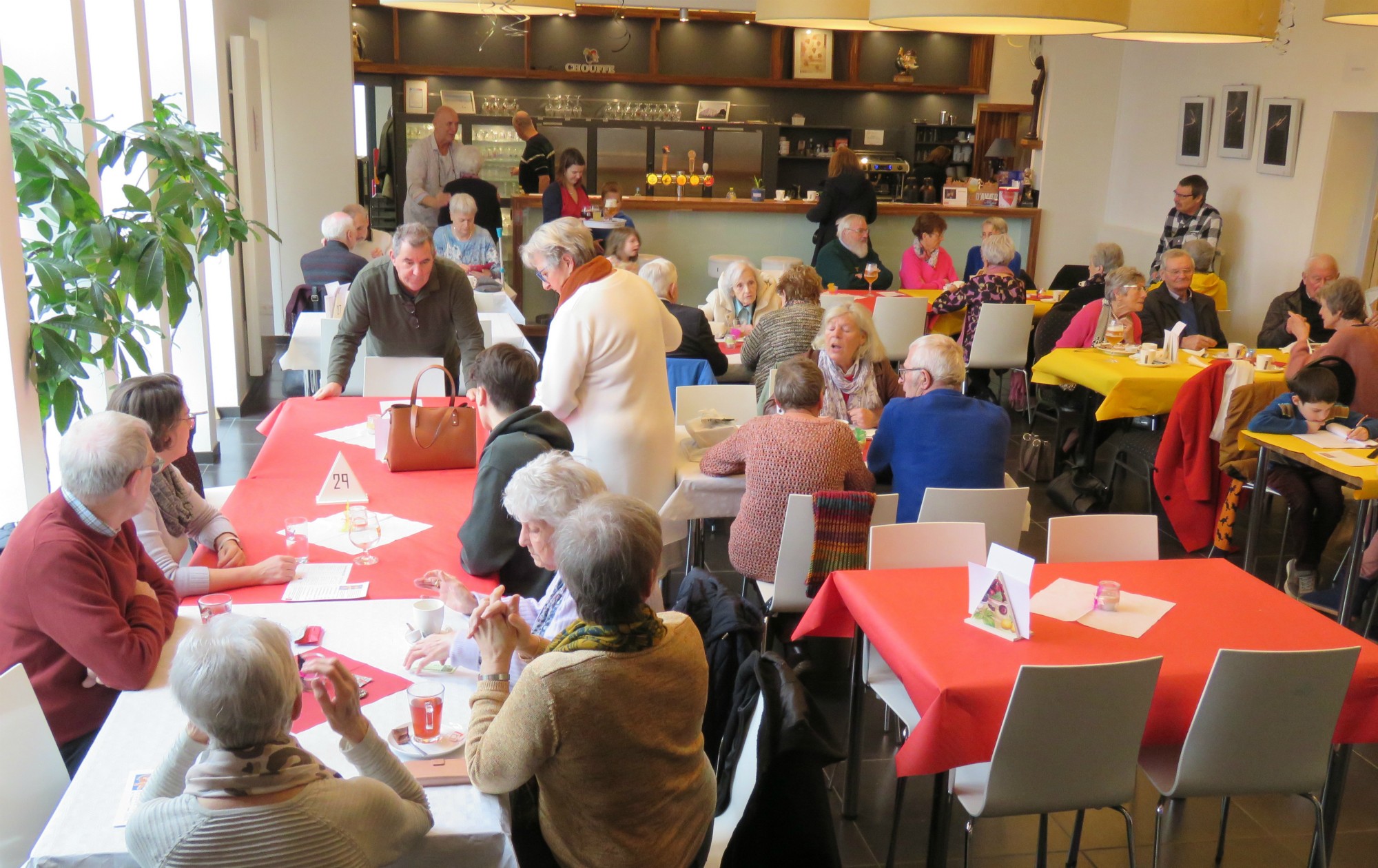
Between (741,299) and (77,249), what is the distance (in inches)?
152

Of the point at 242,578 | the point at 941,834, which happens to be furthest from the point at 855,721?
the point at 242,578

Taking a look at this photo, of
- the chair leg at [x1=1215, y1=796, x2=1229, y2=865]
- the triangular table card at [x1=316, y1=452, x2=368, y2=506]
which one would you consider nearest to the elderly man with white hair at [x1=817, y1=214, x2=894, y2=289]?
the triangular table card at [x1=316, y1=452, x2=368, y2=506]

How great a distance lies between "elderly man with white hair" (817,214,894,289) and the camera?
8.44m

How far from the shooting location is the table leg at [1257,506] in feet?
16.2

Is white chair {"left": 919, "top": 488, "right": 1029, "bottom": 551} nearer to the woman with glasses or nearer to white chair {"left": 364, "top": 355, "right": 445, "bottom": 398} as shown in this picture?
the woman with glasses

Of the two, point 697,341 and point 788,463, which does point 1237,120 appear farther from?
point 788,463

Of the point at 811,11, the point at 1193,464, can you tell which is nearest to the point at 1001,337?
the point at 1193,464

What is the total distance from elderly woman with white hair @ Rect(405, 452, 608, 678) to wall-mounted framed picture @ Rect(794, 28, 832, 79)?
452 inches

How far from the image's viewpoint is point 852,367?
16.1ft

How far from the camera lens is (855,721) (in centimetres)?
338

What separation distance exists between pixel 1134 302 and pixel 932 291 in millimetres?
2095

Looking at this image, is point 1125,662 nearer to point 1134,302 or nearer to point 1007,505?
point 1007,505

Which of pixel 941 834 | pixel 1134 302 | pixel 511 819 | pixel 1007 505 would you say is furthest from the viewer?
pixel 1134 302

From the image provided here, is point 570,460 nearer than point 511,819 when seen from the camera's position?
No
